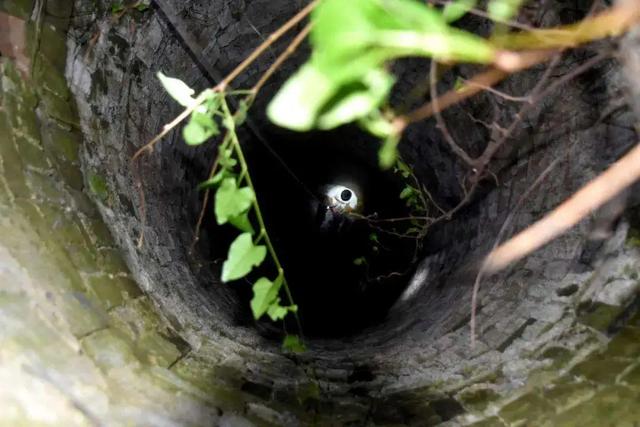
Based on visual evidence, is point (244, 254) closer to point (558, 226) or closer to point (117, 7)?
point (558, 226)

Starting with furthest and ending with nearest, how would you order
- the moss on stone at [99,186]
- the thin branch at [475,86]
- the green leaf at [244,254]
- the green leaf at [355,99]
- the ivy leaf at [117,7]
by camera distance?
the ivy leaf at [117,7] → the moss on stone at [99,186] → the green leaf at [244,254] → the thin branch at [475,86] → the green leaf at [355,99]

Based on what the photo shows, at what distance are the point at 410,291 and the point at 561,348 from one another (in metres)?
2.14

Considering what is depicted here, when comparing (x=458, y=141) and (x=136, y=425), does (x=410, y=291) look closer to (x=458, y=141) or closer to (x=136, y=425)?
(x=458, y=141)

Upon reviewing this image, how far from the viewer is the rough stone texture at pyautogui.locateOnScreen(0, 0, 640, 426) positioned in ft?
5.32

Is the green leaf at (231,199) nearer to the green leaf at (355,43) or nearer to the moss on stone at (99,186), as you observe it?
the green leaf at (355,43)

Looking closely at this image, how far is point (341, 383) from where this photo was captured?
2.29 metres

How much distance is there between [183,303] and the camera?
2438 millimetres

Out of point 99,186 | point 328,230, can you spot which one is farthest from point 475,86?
point 328,230

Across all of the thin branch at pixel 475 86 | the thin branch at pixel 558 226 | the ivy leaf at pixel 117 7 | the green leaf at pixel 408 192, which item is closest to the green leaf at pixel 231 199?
the thin branch at pixel 475 86

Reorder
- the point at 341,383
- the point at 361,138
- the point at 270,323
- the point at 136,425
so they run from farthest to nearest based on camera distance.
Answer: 1. the point at 361,138
2. the point at 270,323
3. the point at 341,383
4. the point at 136,425

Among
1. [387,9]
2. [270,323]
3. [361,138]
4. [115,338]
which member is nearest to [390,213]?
[361,138]

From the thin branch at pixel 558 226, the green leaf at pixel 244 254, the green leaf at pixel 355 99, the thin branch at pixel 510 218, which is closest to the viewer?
the green leaf at pixel 355 99

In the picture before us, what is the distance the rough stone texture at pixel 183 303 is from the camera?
162 centimetres

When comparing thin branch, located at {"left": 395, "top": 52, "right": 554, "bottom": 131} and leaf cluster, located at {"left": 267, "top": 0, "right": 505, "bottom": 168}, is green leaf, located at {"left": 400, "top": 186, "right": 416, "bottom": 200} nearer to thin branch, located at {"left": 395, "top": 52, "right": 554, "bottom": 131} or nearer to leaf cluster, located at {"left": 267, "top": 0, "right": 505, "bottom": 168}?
thin branch, located at {"left": 395, "top": 52, "right": 554, "bottom": 131}
